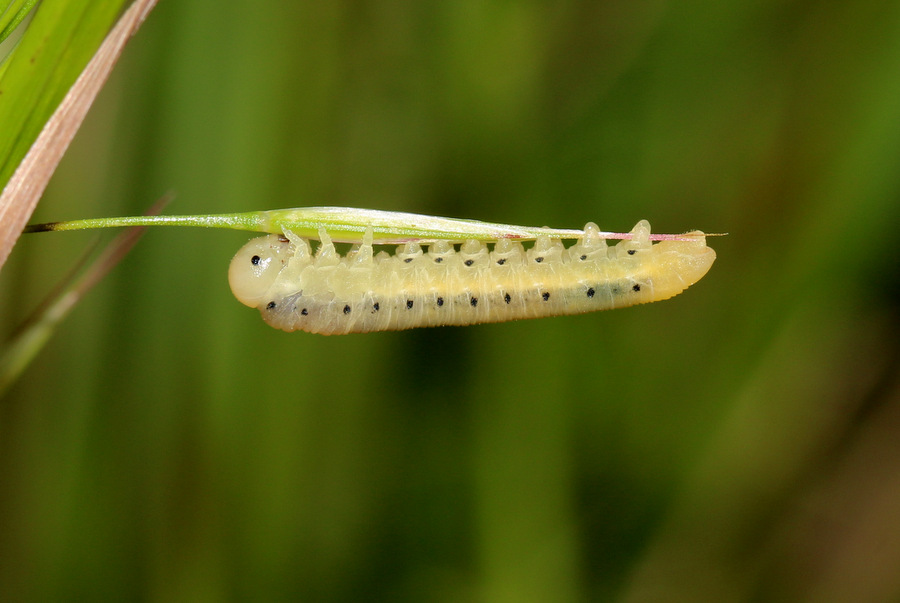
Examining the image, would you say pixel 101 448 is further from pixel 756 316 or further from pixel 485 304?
pixel 756 316

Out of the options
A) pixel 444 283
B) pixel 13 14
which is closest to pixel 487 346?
pixel 444 283

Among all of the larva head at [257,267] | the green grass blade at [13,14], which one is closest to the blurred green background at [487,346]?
the larva head at [257,267]

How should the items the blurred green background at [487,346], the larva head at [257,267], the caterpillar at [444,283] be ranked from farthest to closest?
the blurred green background at [487,346]
the caterpillar at [444,283]
the larva head at [257,267]

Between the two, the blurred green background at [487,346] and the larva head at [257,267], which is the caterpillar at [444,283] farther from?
the blurred green background at [487,346]

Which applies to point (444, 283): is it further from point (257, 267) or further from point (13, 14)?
point (13, 14)

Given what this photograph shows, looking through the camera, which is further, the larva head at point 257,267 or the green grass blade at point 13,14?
the larva head at point 257,267

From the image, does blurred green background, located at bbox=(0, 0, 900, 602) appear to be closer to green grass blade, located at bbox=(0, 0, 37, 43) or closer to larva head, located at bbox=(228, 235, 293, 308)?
larva head, located at bbox=(228, 235, 293, 308)

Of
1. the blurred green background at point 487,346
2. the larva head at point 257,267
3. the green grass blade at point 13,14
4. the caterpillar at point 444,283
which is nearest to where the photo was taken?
the green grass blade at point 13,14

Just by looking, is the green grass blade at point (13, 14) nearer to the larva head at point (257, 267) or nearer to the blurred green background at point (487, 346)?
the larva head at point (257, 267)
